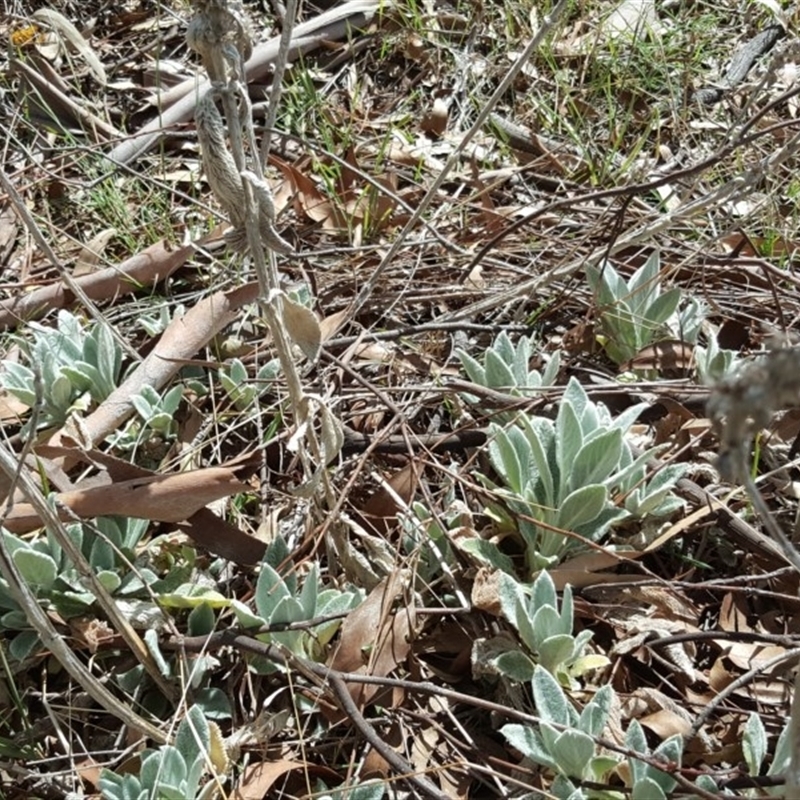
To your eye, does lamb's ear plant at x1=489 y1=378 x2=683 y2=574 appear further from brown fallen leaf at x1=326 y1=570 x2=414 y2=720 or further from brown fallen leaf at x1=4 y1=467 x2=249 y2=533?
brown fallen leaf at x1=4 y1=467 x2=249 y2=533

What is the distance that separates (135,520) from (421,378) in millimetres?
720

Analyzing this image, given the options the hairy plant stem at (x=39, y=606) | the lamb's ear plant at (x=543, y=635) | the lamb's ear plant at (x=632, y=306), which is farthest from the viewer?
the lamb's ear plant at (x=632, y=306)

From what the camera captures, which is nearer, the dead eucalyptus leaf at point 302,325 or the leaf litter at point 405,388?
the dead eucalyptus leaf at point 302,325

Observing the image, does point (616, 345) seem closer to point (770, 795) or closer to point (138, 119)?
point (770, 795)

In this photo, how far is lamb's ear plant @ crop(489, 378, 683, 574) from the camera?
5.79ft

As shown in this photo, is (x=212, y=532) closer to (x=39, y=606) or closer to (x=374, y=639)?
(x=374, y=639)

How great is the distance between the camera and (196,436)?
212 centimetres

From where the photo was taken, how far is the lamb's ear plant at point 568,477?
176 cm

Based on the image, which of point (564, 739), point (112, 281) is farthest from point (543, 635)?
point (112, 281)

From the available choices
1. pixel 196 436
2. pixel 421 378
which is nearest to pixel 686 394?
pixel 421 378

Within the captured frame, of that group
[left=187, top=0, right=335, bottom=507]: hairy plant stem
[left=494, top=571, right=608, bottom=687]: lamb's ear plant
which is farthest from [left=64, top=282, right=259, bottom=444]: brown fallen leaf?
[left=494, top=571, right=608, bottom=687]: lamb's ear plant

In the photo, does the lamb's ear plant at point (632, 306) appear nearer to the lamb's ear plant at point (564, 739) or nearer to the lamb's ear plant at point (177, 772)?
the lamb's ear plant at point (564, 739)

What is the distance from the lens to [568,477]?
1.79 m

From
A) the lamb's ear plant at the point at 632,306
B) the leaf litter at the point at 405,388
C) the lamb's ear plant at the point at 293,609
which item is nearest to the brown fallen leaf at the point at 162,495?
the leaf litter at the point at 405,388
